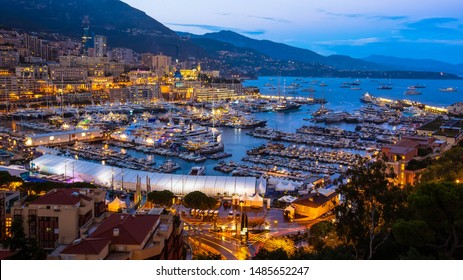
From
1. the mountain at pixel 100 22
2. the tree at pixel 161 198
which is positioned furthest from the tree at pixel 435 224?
the mountain at pixel 100 22

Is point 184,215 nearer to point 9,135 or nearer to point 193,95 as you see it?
point 9,135

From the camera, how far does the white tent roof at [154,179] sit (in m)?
8.44

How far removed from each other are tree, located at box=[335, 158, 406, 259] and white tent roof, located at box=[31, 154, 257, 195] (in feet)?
14.1

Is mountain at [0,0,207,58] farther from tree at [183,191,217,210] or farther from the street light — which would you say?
the street light

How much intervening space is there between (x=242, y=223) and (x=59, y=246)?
253 centimetres

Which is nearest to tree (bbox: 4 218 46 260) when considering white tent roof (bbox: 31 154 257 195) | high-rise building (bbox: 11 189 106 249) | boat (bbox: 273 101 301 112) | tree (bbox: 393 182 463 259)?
high-rise building (bbox: 11 189 106 249)

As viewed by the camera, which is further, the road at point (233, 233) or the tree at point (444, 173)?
the tree at point (444, 173)

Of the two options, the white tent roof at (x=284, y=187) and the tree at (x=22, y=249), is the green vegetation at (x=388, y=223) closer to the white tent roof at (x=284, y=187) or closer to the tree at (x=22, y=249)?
the tree at (x=22, y=249)

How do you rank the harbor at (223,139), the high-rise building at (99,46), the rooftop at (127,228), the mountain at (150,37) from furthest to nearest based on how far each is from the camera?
the mountain at (150,37)
the high-rise building at (99,46)
the harbor at (223,139)
the rooftop at (127,228)

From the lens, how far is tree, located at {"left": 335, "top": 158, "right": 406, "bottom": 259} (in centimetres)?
396

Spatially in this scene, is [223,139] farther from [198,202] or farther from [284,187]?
[198,202]

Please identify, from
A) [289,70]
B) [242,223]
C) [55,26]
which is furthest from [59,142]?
[289,70]

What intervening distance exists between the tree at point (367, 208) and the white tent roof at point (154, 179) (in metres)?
4.30

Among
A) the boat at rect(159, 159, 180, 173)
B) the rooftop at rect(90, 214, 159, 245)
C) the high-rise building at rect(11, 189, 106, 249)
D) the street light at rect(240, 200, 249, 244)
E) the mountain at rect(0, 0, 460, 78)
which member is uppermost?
the mountain at rect(0, 0, 460, 78)
